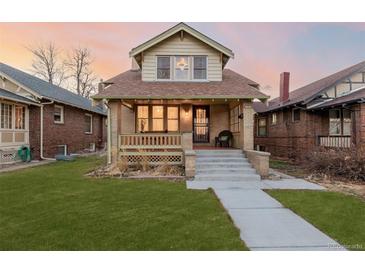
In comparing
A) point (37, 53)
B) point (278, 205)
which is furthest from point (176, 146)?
point (37, 53)

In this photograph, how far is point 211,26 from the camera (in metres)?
17.2

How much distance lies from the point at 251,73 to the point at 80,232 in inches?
1047

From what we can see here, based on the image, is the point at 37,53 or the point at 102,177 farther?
the point at 37,53

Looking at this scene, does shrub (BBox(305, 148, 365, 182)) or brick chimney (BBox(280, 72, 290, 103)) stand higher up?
brick chimney (BBox(280, 72, 290, 103))

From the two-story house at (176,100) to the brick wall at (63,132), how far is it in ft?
16.9

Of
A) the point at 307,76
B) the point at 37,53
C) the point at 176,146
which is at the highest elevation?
the point at 37,53

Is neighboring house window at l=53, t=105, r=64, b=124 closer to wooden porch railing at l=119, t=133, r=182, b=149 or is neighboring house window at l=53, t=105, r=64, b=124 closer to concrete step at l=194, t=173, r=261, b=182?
wooden porch railing at l=119, t=133, r=182, b=149

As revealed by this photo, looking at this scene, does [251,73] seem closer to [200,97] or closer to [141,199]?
[200,97]

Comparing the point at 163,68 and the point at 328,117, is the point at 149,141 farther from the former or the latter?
the point at 328,117

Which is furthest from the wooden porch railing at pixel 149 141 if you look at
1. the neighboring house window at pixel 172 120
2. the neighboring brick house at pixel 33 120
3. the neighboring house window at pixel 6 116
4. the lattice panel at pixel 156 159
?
the neighboring house window at pixel 6 116

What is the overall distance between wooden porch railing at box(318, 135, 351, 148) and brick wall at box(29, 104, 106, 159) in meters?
16.6

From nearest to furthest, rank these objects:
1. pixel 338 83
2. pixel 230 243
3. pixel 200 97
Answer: pixel 230 243, pixel 200 97, pixel 338 83

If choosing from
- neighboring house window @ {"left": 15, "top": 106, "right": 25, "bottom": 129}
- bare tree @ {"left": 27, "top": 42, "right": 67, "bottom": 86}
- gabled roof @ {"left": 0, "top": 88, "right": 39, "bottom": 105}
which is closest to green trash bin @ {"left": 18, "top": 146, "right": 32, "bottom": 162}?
neighboring house window @ {"left": 15, "top": 106, "right": 25, "bottom": 129}

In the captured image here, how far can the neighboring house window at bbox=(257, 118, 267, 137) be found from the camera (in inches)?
913
